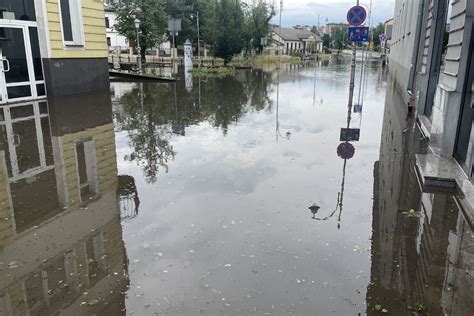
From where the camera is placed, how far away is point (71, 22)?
51.0 ft

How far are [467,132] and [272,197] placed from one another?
12.4 ft

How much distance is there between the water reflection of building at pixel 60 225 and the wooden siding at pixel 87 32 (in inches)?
249

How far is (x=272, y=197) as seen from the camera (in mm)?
5891

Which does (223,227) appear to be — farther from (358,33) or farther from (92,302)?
(358,33)

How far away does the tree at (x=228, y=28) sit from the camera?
129ft

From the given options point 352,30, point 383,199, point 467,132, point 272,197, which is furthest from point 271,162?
point 352,30

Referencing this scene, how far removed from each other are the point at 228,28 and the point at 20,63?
90.2 ft

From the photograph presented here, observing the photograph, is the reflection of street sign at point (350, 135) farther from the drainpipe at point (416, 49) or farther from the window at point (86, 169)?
the window at point (86, 169)

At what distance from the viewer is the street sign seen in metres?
16.0

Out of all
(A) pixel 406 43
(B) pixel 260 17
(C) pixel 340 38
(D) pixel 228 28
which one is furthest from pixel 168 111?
(C) pixel 340 38

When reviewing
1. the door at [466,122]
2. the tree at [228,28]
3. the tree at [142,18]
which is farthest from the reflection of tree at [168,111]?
the tree at [142,18]

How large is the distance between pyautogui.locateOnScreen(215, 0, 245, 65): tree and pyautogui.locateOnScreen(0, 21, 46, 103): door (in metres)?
26.1

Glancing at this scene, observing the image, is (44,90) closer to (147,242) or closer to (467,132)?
(147,242)

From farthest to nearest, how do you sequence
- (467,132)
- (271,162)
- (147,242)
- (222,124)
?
1. (222,124)
2. (271,162)
3. (467,132)
4. (147,242)
